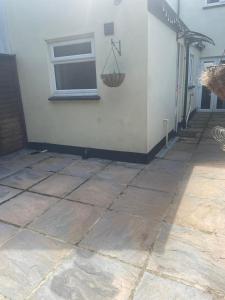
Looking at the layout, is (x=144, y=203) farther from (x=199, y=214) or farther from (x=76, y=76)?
(x=76, y=76)

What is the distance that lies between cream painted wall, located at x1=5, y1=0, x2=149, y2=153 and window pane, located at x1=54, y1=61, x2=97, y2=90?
224mm

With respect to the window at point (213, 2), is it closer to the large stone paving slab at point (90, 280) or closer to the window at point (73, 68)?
the window at point (73, 68)

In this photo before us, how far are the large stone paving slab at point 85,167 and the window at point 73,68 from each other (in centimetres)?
131

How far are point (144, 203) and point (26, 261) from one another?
1.51 metres

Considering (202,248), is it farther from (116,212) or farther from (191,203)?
(116,212)

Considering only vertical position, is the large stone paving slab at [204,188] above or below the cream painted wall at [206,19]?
below

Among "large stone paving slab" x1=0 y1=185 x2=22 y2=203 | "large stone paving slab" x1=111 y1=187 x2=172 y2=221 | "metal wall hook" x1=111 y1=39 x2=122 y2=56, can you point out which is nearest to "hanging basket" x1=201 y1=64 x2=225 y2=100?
"large stone paving slab" x1=111 y1=187 x2=172 y2=221

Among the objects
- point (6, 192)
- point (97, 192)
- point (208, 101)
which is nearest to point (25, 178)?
point (6, 192)

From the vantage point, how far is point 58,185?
3.76 m

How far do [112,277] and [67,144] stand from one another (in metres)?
3.59

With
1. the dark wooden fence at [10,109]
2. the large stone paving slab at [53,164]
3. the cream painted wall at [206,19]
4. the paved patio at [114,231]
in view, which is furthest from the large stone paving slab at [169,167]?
the cream painted wall at [206,19]

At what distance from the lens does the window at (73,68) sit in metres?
4.53

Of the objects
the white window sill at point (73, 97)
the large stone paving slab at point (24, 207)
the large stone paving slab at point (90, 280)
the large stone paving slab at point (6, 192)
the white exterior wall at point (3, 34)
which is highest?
the white exterior wall at point (3, 34)

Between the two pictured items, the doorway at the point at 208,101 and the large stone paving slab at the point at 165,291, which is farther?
the doorway at the point at 208,101
